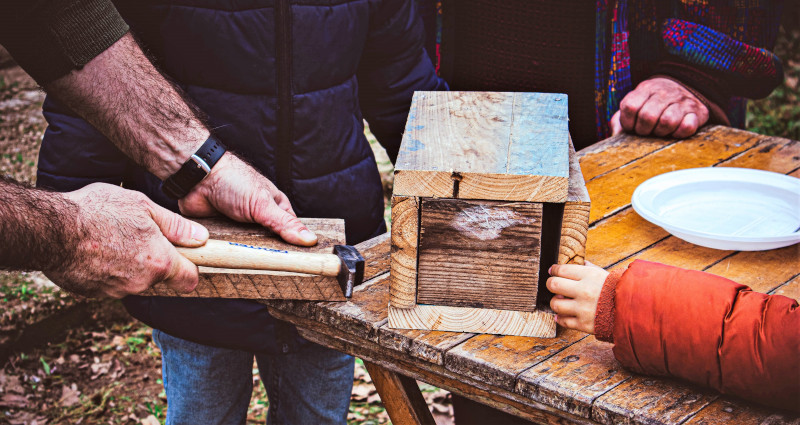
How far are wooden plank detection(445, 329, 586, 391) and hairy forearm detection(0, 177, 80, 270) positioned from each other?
75cm

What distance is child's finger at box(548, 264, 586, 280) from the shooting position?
140 cm

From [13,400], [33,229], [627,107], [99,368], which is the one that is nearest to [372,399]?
[99,368]

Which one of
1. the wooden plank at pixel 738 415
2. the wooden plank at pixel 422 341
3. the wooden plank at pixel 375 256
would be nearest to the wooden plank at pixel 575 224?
the wooden plank at pixel 422 341

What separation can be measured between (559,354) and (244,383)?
1.09 m

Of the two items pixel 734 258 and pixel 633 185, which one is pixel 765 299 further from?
pixel 633 185

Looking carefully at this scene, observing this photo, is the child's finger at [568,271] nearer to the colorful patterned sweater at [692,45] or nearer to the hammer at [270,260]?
the hammer at [270,260]

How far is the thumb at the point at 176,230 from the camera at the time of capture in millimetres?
1445

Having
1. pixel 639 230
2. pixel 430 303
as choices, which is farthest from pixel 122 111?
pixel 639 230

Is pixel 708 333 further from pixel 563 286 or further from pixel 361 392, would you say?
pixel 361 392

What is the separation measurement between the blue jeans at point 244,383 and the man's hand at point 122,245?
59cm

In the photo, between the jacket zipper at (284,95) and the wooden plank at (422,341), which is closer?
the wooden plank at (422,341)

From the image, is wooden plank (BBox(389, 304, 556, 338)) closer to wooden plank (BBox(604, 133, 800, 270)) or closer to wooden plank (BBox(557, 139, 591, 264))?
wooden plank (BBox(557, 139, 591, 264))

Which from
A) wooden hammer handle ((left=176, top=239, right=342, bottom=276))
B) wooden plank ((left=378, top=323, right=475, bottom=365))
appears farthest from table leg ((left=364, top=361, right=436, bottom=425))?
wooden hammer handle ((left=176, top=239, right=342, bottom=276))

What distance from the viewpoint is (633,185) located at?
2.11 metres
